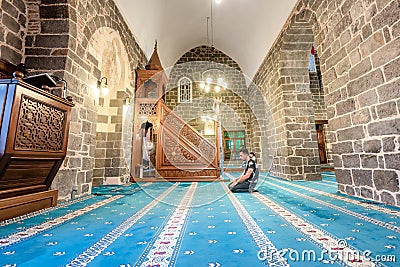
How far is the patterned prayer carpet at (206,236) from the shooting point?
1.09 m

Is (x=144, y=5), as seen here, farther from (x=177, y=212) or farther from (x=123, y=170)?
(x=177, y=212)

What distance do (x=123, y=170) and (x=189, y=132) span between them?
1.84 m

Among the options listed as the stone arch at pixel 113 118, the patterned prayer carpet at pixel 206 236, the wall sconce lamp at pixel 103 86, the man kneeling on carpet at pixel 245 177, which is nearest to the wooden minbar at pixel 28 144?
the patterned prayer carpet at pixel 206 236

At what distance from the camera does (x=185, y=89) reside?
34.4 ft

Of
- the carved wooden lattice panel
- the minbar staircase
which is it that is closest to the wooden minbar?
the carved wooden lattice panel

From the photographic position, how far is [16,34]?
2.54 m

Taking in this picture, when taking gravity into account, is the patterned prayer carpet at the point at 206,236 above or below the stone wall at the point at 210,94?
below

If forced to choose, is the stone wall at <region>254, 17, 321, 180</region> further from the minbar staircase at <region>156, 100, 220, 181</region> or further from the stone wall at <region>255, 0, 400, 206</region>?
the minbar staircase at <region>156, 100, 220, 181</region>

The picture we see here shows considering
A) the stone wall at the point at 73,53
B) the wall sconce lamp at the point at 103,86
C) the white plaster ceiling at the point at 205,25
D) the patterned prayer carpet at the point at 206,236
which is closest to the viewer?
the patterned prayer carpet at the point at 206,236

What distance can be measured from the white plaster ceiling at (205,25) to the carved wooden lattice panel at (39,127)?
3367 millimetres

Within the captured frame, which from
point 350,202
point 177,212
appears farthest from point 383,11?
point 177,212

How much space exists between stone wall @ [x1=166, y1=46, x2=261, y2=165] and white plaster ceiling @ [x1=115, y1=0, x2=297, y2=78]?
0.59m

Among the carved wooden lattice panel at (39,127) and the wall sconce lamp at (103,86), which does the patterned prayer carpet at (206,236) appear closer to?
the carved wooden lattice panel at (39,127)

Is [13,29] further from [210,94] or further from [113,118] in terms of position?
[210,94]
